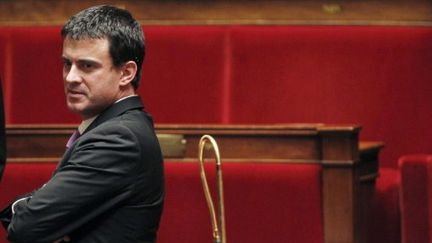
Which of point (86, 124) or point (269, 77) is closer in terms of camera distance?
point (86, 124)

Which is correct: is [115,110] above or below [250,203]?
above

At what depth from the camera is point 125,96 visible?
0.75 meters

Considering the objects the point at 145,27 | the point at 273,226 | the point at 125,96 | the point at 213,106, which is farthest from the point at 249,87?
the point at 125,96

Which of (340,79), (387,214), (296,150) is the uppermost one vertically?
(340,79)

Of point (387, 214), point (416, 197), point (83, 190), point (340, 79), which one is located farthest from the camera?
point (340, 79)

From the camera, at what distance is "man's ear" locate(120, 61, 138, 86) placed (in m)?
0.74

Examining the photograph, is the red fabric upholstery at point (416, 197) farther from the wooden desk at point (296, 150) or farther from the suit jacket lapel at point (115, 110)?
the suit jacket lapel at point (115, 110)

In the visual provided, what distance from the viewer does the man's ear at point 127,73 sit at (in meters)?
0.74

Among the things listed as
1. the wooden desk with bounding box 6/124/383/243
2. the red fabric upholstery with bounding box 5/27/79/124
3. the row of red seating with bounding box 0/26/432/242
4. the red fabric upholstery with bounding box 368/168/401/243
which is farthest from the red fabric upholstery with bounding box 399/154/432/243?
the red fabric upholstery with bounding box 5/27/79/124

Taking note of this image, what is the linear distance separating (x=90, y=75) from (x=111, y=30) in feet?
0.13

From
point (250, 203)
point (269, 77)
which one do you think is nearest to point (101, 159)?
point (250, 203)

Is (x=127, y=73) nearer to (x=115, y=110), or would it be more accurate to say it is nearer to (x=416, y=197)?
(x=115, y=110)

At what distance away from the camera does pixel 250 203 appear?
3.99 ft

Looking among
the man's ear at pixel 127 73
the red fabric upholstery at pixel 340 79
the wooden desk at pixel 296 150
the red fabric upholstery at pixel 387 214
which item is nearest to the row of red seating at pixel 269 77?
the red fabric upholstery at pixel 340 79
